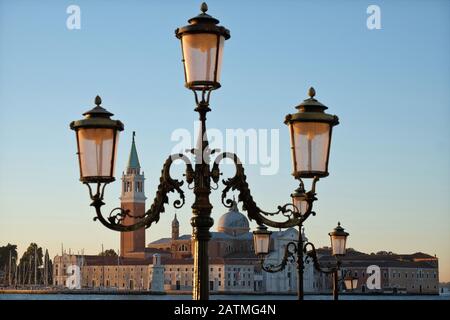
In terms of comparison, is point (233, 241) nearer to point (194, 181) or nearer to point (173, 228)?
point (173, 228)

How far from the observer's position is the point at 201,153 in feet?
16.4

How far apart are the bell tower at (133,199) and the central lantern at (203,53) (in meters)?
91.8

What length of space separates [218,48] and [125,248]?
95.5m

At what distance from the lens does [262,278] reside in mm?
96875

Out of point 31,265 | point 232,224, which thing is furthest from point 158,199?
point 31,265

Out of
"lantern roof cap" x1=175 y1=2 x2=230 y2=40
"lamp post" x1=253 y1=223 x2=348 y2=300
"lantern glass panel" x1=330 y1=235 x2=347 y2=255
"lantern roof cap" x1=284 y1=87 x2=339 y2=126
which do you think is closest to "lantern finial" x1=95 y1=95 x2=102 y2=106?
"lantern roof cap" x1=175 y1=2 x2=230 y2=40

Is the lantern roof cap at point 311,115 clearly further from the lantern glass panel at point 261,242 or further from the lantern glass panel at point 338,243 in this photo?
the lantern glass panel at point 338,243

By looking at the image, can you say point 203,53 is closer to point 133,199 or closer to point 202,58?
point 202,58

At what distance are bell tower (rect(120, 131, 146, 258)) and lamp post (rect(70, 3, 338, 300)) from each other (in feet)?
301

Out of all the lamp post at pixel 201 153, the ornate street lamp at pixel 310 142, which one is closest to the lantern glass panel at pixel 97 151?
the lamp post at pixel 201 153

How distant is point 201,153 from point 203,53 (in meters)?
0.49

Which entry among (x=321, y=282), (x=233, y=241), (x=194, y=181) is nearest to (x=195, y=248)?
(x=194, y=181)

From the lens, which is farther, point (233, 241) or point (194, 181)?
point (233, 241)

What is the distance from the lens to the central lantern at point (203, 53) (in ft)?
16.5
